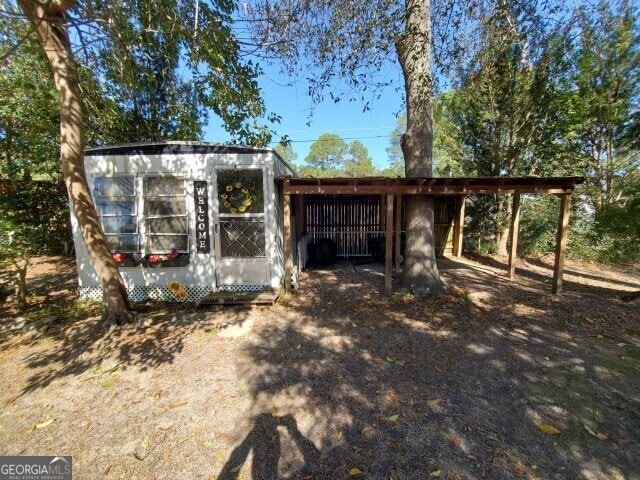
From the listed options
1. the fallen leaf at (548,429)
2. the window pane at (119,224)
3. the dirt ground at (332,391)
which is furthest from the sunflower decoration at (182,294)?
the fallen leaf at (548,429)

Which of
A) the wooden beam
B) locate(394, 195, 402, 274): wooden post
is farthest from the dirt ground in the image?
the wooden beam

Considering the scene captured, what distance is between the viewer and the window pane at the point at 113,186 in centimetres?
521

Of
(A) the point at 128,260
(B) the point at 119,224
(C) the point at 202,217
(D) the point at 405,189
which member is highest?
(D) the point at 405,189

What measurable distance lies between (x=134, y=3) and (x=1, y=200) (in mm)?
6646

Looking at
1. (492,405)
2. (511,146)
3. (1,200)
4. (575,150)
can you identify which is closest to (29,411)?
(492,405)

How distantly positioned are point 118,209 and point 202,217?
165 cm

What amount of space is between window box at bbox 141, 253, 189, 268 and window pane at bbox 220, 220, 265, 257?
719 mm

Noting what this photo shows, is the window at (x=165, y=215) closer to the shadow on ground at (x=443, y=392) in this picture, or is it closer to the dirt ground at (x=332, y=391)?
the dirt ground at (x=332, y=391)

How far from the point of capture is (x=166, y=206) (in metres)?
5.23

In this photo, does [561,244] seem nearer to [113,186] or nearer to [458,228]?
[458,228]

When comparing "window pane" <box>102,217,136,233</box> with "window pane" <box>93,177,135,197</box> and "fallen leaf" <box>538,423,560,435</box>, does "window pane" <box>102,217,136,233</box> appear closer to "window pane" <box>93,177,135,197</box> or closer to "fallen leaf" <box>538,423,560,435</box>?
"window pane" <box>93,177,135,197</box>

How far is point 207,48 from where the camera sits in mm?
3695

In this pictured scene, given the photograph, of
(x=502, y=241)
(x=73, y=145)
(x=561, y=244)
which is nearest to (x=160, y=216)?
(x=73, y=145)

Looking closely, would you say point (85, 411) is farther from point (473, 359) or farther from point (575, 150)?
point (575, 150)
